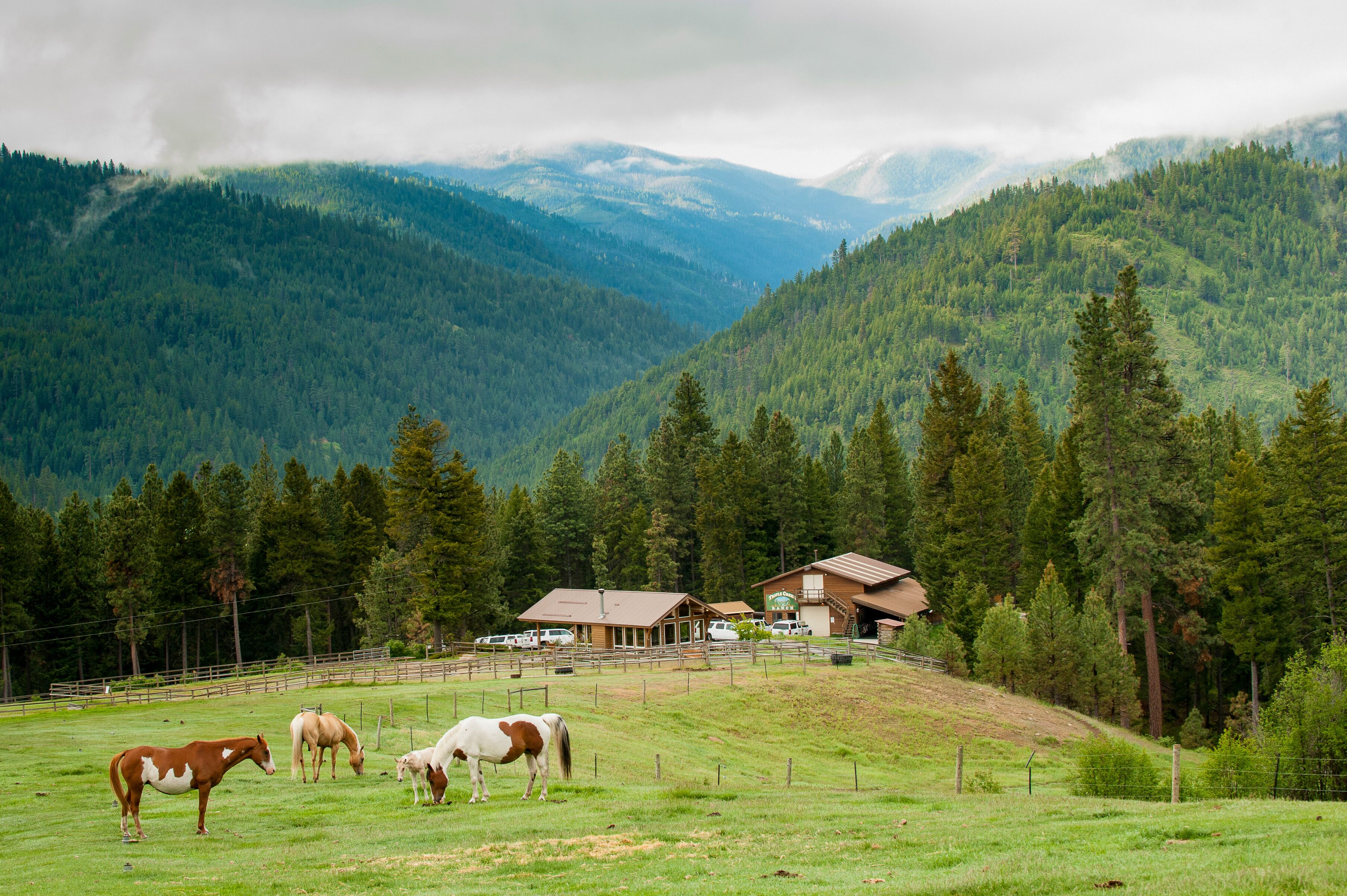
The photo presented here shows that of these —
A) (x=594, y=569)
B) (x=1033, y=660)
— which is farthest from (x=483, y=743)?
(x=594, y=569)

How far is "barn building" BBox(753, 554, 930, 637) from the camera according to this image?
7806 cm

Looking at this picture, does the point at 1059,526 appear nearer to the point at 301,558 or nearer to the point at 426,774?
the point at 426,774

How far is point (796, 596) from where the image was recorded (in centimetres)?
8069

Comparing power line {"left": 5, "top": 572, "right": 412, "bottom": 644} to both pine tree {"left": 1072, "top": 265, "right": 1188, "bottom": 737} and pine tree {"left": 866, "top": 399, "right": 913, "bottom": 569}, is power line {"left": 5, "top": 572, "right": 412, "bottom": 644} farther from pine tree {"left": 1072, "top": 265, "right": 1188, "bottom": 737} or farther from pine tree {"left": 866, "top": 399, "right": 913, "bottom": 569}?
pine tree {"left": 1072, "top": 265, "right": 1188, "bottom": 737}

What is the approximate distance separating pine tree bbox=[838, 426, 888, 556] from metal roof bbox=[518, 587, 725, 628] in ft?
70.7

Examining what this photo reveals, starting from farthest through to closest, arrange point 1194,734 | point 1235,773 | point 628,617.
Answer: point 628,617
point 1194,734
point 1235,773

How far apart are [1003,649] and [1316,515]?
1873 centimetres

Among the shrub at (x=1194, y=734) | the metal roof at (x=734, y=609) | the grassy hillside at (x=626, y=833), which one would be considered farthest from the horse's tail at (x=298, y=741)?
the metal roof at (x=734, y=609)

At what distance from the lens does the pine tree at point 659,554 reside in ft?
281

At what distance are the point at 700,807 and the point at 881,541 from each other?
75000mm

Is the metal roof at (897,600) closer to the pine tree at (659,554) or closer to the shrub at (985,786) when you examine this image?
the pine tree at (659,554)

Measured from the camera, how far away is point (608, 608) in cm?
7531

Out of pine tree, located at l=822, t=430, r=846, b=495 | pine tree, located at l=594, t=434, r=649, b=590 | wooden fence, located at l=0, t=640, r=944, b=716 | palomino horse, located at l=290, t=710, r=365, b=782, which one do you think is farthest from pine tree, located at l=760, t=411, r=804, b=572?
palomino horse, located at l=290, t=710, r=365, b=782

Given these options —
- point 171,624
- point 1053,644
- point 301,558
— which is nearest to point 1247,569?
point 1053,644
